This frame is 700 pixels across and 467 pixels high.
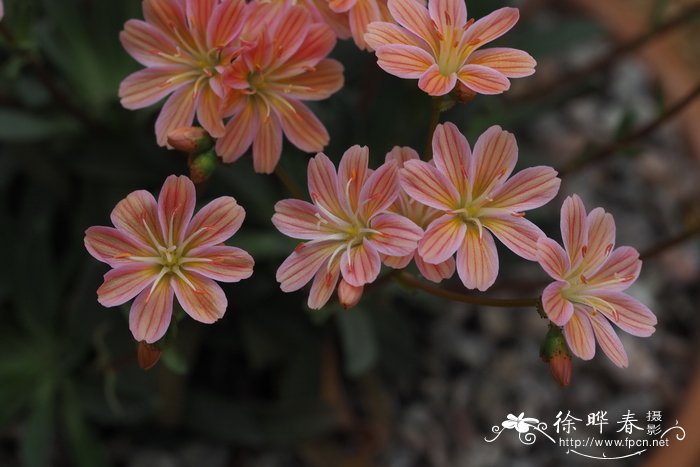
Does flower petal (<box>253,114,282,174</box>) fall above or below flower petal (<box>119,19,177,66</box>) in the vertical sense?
below

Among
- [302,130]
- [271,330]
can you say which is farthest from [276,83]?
[271,330]

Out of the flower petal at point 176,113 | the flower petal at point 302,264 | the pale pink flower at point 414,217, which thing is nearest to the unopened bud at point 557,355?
the pale pink flower at point 414,217

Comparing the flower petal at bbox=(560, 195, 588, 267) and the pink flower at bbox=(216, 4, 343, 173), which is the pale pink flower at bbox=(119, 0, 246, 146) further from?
the flower petal at bbox=(560, 195, 588, 267)

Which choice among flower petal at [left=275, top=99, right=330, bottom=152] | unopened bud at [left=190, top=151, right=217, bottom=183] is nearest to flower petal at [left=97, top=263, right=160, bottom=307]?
unopened bud at [left=190, top=151, right=217, bottom=183]

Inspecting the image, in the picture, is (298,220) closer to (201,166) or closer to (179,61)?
(201,166)

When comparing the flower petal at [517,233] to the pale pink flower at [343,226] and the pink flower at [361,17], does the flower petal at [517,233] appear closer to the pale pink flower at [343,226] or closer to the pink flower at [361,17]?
the pale pink flower at [343,226]

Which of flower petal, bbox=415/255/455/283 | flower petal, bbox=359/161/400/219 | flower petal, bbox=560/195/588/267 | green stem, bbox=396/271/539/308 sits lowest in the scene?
green stem, bbox=396/271/539/308
